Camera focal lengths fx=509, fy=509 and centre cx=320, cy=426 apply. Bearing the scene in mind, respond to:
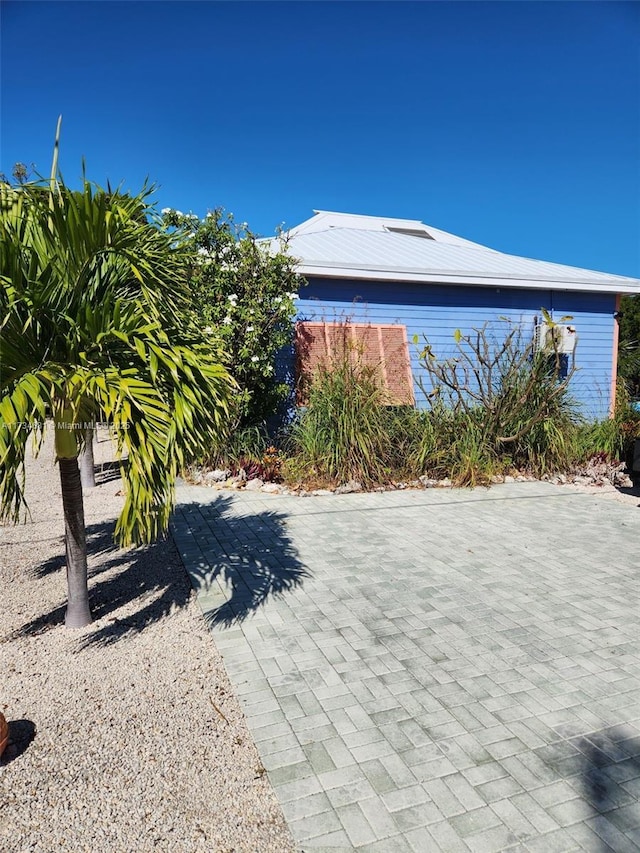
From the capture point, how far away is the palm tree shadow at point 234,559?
4.04m

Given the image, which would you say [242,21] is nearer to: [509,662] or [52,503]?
[52,503]

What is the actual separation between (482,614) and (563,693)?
974 millimetres

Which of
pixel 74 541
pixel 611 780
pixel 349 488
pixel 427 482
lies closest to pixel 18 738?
pixel 74 541

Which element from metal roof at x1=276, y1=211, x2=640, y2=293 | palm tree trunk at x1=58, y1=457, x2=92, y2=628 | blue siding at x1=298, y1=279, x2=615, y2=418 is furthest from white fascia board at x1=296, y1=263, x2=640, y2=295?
palm tree trunk at x1=58, y1=457, x2=92, y2=628

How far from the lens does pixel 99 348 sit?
9.16ft

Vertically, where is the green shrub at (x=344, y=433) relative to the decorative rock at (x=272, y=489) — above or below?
above

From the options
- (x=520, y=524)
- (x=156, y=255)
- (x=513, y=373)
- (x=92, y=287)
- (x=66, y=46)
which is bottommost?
(x=520, y=524)

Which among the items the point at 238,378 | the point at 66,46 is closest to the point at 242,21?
the point at 66,46

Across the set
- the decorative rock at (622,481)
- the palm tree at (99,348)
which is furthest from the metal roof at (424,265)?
the palm tree at (99,348)

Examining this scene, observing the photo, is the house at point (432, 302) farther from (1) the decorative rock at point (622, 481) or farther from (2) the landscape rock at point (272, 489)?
(2) the landscape rock at point (272, 489)

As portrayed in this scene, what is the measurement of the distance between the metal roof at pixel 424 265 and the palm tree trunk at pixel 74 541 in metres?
6.16

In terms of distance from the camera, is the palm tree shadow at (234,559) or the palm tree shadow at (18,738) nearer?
the palm tree shadow at (18,738)

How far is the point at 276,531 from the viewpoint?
570cm

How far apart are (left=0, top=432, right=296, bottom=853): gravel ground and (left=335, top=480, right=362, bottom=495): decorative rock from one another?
137 inches
